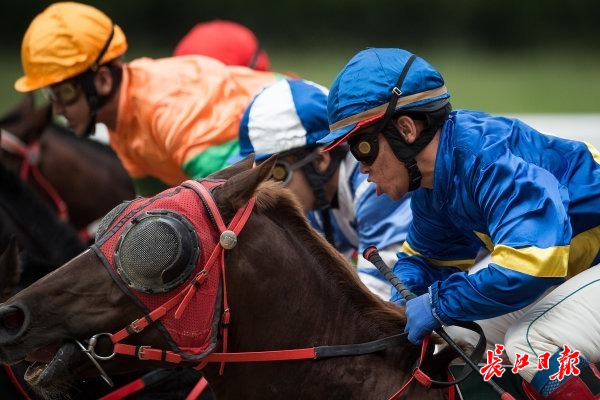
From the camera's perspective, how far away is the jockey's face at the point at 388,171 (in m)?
2.57

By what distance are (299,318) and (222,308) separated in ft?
0.76

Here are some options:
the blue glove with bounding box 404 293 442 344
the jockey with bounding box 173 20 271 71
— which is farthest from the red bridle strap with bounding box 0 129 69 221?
the blue glove with bounding box 404 293 442 344

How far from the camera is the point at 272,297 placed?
93.8 inches

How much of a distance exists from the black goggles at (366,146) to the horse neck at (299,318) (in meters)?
0.27

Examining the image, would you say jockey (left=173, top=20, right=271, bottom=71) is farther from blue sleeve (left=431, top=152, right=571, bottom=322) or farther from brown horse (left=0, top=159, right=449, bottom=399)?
blue sleeve (left=431, top=152, right=571, bottom=322)

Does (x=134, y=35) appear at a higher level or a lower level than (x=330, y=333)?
lower

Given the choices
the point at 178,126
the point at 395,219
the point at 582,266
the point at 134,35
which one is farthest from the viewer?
the point at 134,35

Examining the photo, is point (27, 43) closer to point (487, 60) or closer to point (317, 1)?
point (317, 1)

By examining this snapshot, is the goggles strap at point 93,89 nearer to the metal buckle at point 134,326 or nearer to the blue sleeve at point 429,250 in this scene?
the blue sleeve at point 429,250

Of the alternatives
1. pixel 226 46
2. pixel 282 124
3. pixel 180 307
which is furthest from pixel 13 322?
pixel 226 46

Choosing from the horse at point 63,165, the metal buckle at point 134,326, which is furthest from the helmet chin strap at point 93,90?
the metal buckle at point 134,326

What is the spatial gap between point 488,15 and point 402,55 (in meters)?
10.1

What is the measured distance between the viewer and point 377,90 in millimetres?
2471

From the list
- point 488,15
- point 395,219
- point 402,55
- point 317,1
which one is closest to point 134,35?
point 317,1
